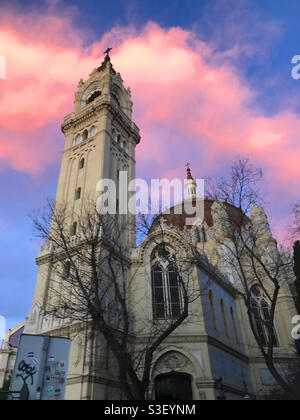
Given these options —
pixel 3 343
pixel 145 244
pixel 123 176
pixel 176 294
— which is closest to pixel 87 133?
pixel 123 176

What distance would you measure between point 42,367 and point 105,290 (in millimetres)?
10506

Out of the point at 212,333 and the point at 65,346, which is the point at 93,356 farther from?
the point at 65,346

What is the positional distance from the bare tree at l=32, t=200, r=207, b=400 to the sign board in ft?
13.7

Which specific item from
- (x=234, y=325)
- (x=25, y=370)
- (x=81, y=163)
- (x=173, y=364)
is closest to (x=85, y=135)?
(x=81, y=163)

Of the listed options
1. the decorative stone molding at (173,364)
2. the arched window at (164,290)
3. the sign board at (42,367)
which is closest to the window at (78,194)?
the arched window at (164,290)

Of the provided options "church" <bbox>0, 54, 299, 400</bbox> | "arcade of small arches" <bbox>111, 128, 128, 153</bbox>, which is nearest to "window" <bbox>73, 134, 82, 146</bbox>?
"church" <bbox>0, 54, 299, 400</bbox>

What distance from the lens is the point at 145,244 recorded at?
79.2 feet

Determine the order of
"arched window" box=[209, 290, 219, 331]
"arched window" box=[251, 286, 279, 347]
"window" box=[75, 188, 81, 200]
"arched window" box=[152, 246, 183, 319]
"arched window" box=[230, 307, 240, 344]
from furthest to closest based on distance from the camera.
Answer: "arched window" box=[251, 286, 279, 347]
"window" box=[75, 188, 81, 200]
"arched window" box=[230, 307, 240, 344]
"arched window" box=[209, 290, 219, 331]
"arched window" box=[152, 246, 183, 319]

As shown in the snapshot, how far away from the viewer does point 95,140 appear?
98.9 feet

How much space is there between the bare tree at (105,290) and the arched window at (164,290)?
37cm

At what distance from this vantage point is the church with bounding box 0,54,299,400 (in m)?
18.0

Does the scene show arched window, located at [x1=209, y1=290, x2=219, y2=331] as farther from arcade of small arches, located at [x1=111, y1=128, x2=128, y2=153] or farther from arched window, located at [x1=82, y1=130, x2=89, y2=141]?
arched window, located at [x1=82, y1=130, x2=89, y2=141]

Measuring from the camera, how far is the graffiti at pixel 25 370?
7.46m
